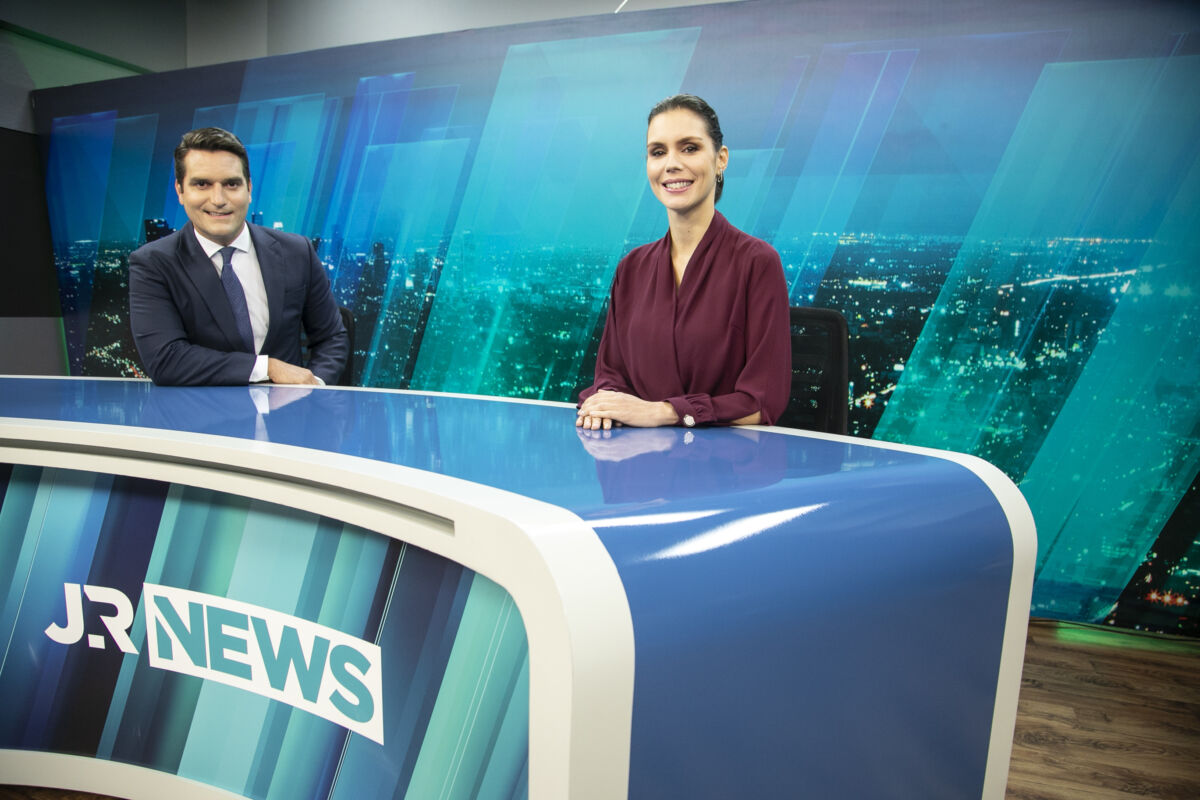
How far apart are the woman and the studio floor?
3.45ft

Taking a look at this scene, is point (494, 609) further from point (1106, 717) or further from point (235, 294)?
point (1106, 717)

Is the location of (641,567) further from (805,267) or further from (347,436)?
(805,267)

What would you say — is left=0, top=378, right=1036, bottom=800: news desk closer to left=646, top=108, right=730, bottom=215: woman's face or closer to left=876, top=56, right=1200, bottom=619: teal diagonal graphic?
left=646, top=108, right=730, bottom=215: woman's face

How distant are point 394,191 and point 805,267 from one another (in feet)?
6.67

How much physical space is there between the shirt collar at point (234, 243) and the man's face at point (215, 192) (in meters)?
0.01

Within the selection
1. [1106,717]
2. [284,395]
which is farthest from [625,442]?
[1106,717]

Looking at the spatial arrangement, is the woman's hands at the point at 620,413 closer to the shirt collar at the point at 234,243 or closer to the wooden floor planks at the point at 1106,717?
the wooden floor planks at the point at 1106,717

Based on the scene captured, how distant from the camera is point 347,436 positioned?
1256 mm

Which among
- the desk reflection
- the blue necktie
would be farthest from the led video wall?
the desk reflection

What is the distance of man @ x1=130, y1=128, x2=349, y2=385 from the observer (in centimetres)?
214

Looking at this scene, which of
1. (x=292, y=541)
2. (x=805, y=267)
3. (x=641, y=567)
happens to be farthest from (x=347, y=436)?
(x=805, y=267)

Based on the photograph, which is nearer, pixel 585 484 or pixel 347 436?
pixel 585 484

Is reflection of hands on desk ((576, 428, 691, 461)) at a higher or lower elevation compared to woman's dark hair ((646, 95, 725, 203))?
lower

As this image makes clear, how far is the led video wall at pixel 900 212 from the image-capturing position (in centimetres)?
270
